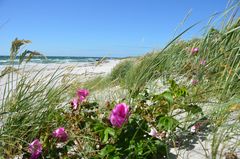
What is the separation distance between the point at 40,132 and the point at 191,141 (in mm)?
768

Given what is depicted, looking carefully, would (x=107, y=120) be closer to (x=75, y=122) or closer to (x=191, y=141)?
A: (x=75, y=122)

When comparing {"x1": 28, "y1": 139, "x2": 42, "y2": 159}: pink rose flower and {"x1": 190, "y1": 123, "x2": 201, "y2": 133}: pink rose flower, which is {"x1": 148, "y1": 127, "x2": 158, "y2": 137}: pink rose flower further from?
{"x1": 28, "y1": 139, "x2": 42, "y2": 159}: pink rose flower

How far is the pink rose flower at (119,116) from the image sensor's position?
146 cm

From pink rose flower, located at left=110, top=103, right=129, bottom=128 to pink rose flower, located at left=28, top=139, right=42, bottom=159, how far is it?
36 centimetres

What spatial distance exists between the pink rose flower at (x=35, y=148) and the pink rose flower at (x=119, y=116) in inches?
14.1

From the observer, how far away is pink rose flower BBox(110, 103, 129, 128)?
1.46m

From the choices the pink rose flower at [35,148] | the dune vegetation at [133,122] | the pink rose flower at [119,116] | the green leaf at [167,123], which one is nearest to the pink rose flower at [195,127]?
the dune vegetation at [133,122]

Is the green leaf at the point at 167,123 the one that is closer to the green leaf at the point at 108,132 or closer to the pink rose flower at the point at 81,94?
the green leaf at the point at 108,132

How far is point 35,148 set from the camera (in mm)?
1474

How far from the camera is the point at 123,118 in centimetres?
146

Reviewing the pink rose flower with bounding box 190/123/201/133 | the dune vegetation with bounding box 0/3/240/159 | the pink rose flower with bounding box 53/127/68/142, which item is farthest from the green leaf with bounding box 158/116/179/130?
the pink rose flower with bounding box 53/127/68/142

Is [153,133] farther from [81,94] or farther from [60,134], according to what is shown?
[81,94]

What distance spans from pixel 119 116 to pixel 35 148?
16.4 inches

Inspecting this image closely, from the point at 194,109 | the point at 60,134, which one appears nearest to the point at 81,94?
the point at 60,134
